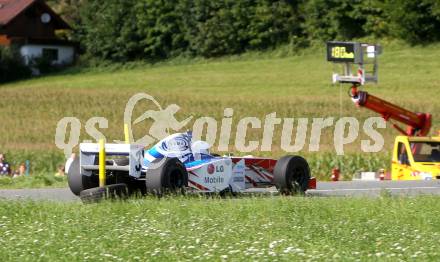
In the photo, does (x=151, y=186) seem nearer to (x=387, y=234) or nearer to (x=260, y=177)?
(x=260, y=177)

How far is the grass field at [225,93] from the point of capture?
37.0m

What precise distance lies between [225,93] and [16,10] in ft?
109

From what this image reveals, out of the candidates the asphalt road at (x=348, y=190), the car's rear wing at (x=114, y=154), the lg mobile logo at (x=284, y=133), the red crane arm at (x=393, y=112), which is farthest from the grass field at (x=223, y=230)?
the lg mobile logo at (x=284, y=133)

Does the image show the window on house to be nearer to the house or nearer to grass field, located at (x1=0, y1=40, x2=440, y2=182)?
the house

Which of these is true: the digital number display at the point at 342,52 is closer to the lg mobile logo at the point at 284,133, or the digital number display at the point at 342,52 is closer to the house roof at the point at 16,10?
the lg mobile logo at the point at 284,133

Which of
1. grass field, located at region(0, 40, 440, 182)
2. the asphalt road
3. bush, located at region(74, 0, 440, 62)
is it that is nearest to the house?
bush, located at region(74, 0, 440, 62)

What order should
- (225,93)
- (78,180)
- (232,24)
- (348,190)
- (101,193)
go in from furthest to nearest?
(232,24) → (225,93) → (348,190) → (78,180) → (101,193)

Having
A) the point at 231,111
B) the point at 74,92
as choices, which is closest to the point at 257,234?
the point at 231,111

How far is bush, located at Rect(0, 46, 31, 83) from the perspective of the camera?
247 feet

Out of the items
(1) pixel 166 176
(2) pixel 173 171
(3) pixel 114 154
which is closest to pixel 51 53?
(3) pixel 114 154

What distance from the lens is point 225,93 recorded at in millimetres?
55906

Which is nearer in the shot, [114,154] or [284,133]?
[114,154]

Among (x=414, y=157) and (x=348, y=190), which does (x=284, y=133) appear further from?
(x=348, y=190)

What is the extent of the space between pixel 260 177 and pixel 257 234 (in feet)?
19.5
